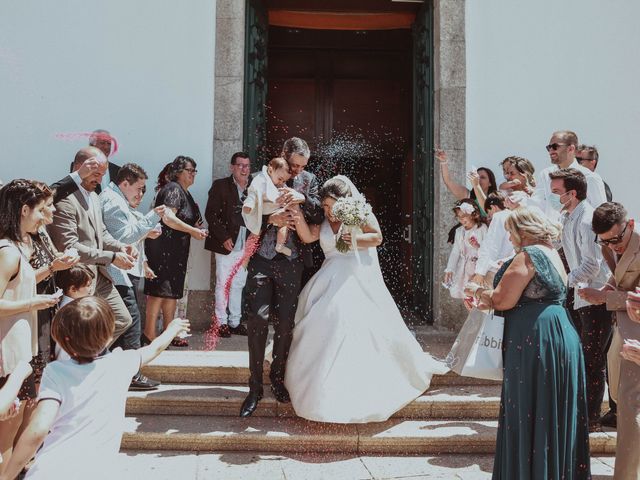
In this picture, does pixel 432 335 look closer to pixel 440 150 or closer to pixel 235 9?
pixel 440 150

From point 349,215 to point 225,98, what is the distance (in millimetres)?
3074

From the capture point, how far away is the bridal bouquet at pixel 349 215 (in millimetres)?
5082

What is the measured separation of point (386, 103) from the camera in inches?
432

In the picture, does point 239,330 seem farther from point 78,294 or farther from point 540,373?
point 540,373

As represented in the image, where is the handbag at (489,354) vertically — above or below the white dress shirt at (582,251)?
below

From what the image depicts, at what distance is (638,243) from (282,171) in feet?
8.09

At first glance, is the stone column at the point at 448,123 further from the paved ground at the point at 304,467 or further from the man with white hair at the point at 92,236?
the man with white hair at the point at 92,236

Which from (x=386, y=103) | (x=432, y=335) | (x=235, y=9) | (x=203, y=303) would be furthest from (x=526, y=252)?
(x=386, y=103)

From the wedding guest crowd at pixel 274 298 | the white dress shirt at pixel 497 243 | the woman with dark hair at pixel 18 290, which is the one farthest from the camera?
the white dress shirt at pixel 497 243

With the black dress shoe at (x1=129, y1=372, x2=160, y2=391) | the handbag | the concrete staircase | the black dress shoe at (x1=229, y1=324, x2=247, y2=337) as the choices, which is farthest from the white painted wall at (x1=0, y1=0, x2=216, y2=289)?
the handbag

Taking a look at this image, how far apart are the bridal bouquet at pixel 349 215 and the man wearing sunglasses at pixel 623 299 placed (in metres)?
1.65

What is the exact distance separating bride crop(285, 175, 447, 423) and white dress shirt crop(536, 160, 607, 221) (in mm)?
1661

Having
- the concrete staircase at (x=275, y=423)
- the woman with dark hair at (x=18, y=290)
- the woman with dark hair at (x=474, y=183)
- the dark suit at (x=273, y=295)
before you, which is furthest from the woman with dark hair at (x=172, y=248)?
the woman with dark hair at (x=474, y=183)

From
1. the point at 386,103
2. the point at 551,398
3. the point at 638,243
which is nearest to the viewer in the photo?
the point at 551,398
